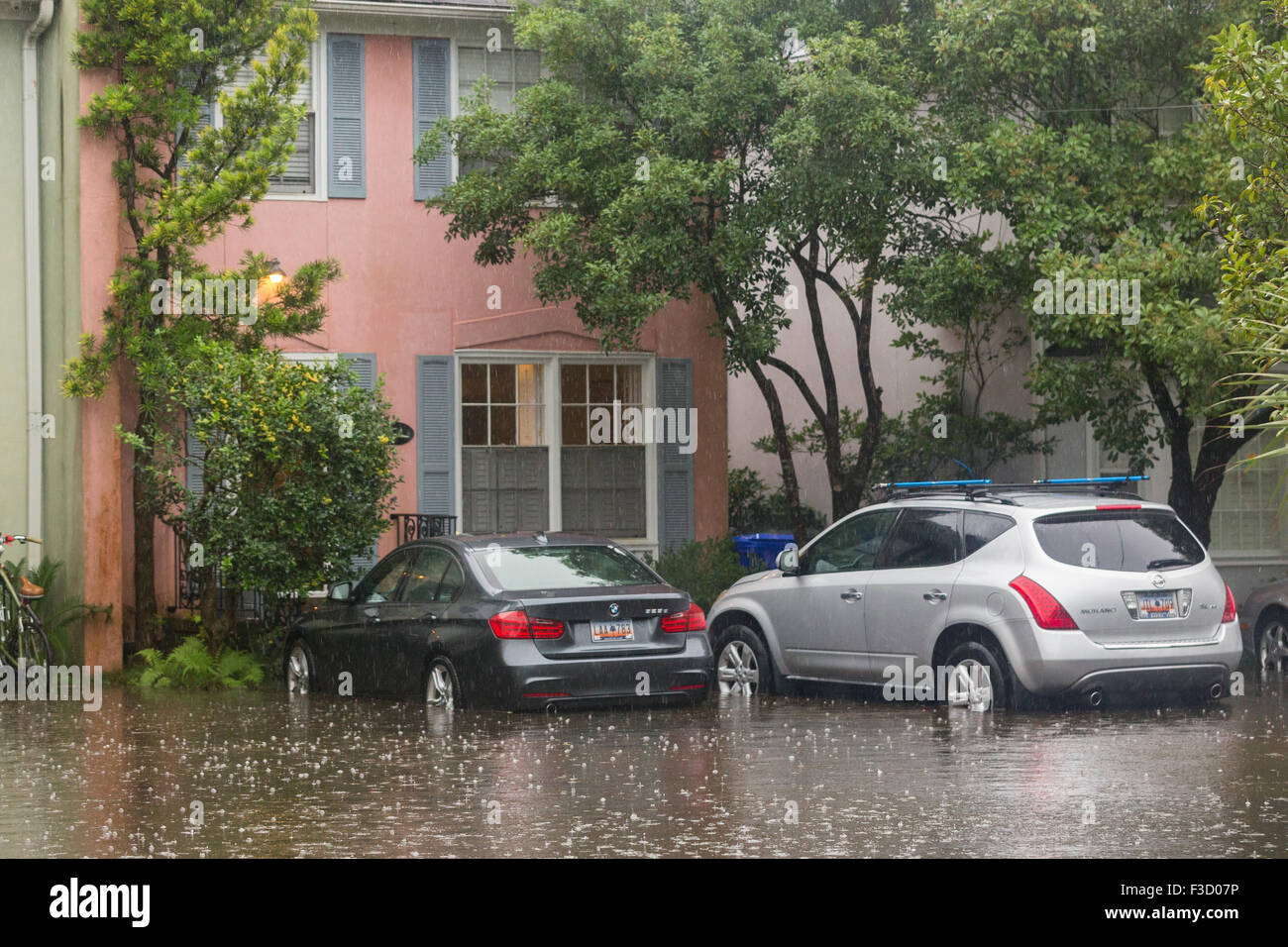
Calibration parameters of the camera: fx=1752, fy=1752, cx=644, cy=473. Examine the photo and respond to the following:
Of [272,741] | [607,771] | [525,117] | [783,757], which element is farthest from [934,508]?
[525,117]

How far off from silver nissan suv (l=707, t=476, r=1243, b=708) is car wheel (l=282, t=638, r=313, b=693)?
4.26 meters

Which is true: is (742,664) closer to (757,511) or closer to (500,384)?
(500,384)

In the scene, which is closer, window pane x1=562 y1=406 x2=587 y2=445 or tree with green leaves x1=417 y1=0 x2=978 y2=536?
tree with green leaves x1=417 y1=0 x2=978 y2=536

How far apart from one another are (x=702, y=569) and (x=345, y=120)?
6.41 metres

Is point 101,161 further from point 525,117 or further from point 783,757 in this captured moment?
point 783,757

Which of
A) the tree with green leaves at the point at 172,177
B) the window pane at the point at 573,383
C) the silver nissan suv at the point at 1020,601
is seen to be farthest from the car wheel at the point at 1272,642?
the tree with green leaves at the point at 172,177

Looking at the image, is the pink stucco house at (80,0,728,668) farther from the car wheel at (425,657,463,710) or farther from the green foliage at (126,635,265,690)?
the car wheel at (425,657,463,710)

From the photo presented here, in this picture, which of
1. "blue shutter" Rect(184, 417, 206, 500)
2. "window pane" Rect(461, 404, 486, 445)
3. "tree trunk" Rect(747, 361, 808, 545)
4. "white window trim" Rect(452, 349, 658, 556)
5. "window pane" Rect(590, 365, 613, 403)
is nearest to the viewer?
"blue shutter" Rect(184, 417, 206, 500)

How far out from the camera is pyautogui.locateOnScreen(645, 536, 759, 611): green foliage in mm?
19266

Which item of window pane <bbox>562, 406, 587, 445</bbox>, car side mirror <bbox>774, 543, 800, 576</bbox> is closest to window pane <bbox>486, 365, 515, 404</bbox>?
window pane <bbox>562, 406, 587, 445</bbox>

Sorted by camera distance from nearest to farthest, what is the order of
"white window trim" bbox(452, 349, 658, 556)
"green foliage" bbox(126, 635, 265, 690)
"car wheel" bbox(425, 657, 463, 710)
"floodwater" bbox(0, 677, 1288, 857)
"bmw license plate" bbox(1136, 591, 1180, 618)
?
"floodwater" bbox(0, 677, 1288, 857) < "bmw license plate" bbox(1136, 591, 1180, 618) < "car wheel" bbox(425, 657, 463, 710) < "green foliage" bbox(126, 635, 265, 690) < "white window trim" bbox(452, 349, 658, 556)

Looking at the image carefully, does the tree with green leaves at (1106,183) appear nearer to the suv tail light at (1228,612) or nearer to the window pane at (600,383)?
the suv tail light at (1228,612)

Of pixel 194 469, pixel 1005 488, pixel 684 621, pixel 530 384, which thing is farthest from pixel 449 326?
pixel 1005 488

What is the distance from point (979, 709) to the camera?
1292cm
